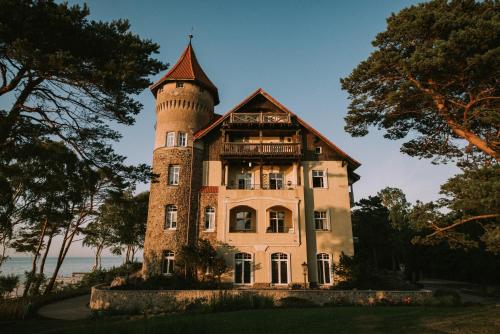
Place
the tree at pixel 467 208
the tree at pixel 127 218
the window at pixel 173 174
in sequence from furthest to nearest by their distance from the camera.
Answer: the tree at pixel 127 218 < the window at pixel 173 174 < the tree at pixel 467 208

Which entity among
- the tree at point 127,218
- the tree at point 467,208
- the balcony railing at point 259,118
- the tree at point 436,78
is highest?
the balcony railing at point 259,118

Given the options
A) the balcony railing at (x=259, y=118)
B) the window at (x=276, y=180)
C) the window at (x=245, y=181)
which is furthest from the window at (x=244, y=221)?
the balcony railing at (x=259, y=118)

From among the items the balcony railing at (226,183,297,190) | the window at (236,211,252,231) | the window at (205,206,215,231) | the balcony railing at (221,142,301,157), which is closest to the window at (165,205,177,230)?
the window at (205,206,215,231)

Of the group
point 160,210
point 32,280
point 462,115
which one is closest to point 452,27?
point 462,115

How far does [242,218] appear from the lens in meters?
22.1

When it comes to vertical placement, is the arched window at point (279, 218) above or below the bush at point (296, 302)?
above

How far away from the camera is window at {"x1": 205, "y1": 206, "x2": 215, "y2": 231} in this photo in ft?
68.9

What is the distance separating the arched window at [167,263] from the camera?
19895mm

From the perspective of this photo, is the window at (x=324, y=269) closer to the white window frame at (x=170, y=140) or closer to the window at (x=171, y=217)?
the window at (x=171, y=217)

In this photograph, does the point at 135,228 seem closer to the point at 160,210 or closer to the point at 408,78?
the point at 160,210

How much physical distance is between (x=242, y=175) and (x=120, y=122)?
12.1 meters

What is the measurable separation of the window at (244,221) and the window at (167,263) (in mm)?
4807

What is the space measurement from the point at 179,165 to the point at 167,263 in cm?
663

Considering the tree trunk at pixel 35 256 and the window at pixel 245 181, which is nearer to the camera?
the window at pixel 245 181
